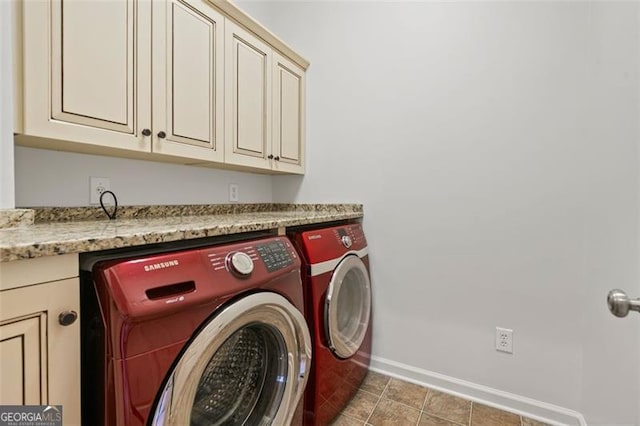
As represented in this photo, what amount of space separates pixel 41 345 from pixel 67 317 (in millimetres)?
59

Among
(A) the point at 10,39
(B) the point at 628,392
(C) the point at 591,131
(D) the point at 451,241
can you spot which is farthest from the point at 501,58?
(A) the point at 10,39

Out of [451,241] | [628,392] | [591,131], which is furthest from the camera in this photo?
[451,241]

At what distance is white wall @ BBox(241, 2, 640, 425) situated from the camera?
1.29 meters

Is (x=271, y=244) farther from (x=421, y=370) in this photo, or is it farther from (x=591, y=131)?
(x=591, y=131)

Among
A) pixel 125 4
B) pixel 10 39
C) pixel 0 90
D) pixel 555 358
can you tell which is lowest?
pixel 555 358

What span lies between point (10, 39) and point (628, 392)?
2.00 meters

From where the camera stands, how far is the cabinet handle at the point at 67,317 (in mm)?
→ 615

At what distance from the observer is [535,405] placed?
4.91 feet

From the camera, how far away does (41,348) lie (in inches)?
23.3

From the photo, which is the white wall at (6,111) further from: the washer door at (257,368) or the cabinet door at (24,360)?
the washer door at (257,368)

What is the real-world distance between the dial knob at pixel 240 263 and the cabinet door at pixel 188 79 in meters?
0.69

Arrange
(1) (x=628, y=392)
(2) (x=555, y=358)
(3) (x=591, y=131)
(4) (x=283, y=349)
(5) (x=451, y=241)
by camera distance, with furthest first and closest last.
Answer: (5) (x=451, y=241) → (2) (x=555, y=358) → (3) (x=591, y=131) → (4) (x=283, y=349) → (1) (x=628, y=392)

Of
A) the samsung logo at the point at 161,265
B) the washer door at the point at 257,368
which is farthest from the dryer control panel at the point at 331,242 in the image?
the samsung logo at the point at 161,265

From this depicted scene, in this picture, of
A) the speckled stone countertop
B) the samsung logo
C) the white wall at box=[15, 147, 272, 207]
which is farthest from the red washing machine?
the white wall at box=[15, 147, 272, 207]
